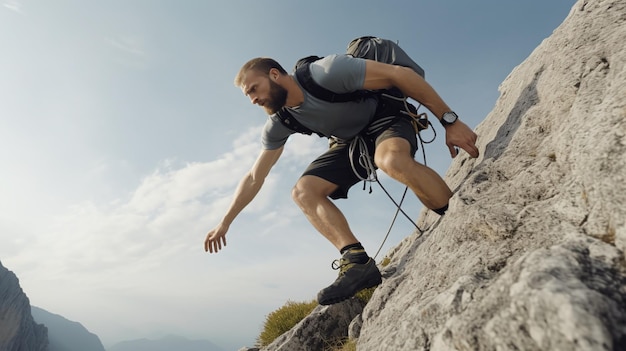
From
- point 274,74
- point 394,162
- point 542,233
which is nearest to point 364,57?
point 274,74

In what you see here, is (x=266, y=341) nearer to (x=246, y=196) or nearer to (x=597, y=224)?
(x=246, y=196)

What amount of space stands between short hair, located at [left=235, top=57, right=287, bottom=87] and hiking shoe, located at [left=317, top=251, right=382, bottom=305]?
274cm

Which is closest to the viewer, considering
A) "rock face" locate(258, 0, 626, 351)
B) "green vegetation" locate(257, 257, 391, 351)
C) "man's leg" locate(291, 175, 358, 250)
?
"rock face" locate(258, 0, 626, 351)

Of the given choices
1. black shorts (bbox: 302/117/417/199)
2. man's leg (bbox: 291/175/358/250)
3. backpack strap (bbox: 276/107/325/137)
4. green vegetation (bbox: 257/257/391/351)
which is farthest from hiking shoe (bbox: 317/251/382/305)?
green vegetation (bbox: 257/257/391/351)

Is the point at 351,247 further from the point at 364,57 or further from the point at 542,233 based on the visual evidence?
the point at 364,57

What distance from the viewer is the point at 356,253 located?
4539 mm

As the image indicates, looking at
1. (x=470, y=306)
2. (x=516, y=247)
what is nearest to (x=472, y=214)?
(x=516, y=247)

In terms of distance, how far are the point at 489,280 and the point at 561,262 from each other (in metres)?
0.53

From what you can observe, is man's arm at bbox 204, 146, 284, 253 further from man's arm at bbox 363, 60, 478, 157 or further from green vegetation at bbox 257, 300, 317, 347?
green vegetation at bbox 257, 300, 317, 347

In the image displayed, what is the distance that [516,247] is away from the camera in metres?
2.63

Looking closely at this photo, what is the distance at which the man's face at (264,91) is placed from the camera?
4.96 metres

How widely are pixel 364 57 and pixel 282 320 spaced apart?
658 centimetres

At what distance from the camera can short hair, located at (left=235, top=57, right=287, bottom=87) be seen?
5.05 m

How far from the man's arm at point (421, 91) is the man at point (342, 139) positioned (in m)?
0.01
